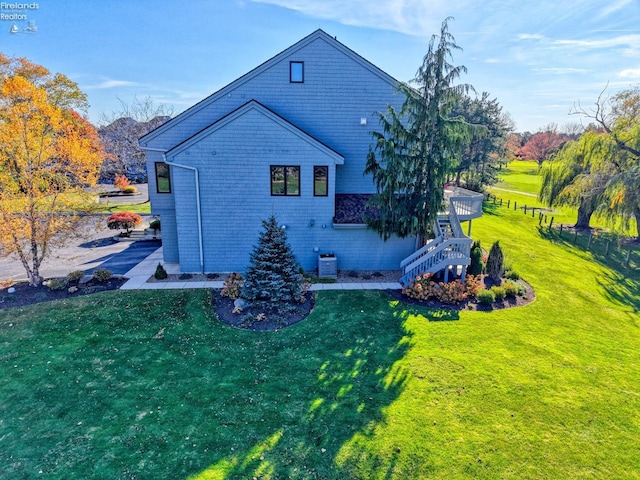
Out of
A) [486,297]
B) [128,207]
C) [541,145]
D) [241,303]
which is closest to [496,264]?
[486,297]

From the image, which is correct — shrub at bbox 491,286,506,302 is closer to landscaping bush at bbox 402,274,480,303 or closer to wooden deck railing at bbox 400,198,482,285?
landscaping bush at bbox 402,274,480,303

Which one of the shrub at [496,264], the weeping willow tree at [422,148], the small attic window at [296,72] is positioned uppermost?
the small attic window at [296,72]

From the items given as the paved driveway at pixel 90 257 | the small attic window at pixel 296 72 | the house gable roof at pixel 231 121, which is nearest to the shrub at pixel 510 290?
the house gable roof at pixel 231 121

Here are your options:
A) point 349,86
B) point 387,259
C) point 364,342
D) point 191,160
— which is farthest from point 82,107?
point 364,342

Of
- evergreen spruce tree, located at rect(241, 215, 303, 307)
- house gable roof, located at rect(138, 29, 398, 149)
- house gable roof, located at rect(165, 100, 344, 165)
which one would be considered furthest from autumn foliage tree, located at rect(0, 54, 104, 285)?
evergreen spruce tree, located at rect(241, 215, 303, 307)

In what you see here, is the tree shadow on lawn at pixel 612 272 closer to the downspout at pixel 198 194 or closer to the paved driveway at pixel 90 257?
the downspout at pixel 198 194

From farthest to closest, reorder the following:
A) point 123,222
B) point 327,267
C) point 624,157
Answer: point 123,222
point 624,157
point 327,267

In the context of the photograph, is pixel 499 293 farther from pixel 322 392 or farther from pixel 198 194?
pixel 198 194

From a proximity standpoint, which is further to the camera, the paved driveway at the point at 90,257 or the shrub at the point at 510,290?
the paved driveway at the point at 90,257
